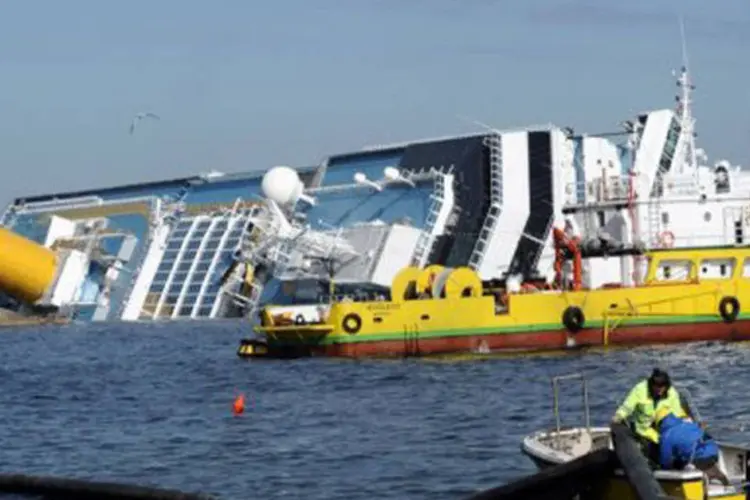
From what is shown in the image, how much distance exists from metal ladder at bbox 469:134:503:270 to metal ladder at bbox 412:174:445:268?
2354 millimetres

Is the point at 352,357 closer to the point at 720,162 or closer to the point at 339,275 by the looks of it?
the point at 720,162

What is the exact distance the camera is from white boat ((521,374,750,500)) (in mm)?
16359

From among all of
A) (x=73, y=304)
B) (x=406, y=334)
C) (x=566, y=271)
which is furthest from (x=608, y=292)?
(x=73, y=304)

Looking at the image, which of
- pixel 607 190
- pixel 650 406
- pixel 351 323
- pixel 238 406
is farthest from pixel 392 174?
pixel 650 406

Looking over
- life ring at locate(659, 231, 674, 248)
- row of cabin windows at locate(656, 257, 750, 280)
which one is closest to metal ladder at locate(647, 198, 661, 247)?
life ring at locate(659, 231, 674, 248)

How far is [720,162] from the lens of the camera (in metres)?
57.0

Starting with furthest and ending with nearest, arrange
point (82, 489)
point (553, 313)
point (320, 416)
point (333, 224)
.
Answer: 1. point (333, 224)
2. point (553, 313)
3. point (320, 416)
4. point (82, 489)

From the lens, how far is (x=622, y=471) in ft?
54.1

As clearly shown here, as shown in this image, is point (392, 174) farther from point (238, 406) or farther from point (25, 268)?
point (238, 406)

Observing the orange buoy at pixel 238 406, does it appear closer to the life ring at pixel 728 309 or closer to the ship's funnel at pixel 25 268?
the life ring at pixel 728 309

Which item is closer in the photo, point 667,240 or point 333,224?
point 667,240

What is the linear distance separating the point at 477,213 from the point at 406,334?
111ft

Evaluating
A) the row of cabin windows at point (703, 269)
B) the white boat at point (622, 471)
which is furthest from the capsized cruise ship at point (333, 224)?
the white boat at point (622, 471)

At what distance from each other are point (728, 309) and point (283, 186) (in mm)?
46672
